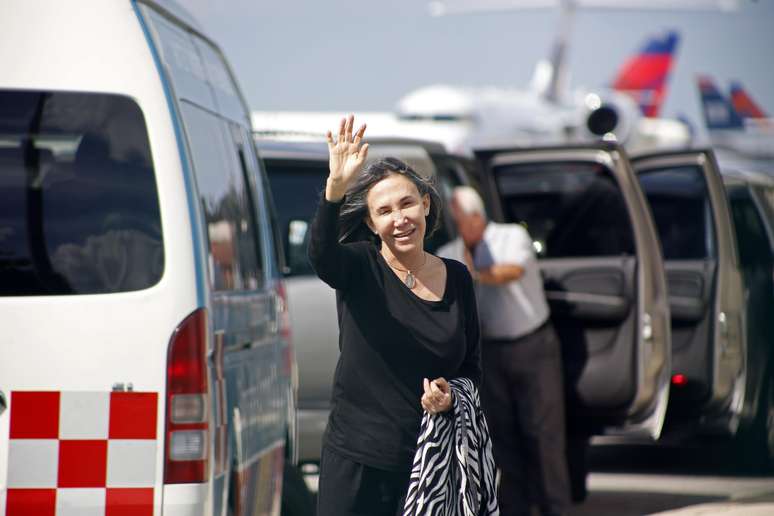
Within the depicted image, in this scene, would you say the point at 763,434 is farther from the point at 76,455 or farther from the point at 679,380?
the point at 76,455

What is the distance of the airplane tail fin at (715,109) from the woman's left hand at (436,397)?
80.0 meters

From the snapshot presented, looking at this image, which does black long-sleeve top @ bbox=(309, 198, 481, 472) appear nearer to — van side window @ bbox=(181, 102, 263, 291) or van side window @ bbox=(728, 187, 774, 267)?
van side window @ bbox=(181, 102, 263, 291)

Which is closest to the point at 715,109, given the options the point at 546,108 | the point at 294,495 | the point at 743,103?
the point at 743,103

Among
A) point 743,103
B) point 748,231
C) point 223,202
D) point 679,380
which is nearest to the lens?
point 223,202

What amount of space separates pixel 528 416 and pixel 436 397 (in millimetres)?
4161

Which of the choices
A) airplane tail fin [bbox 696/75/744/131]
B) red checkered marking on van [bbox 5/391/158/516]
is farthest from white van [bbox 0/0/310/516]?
airplane tail fin [bbox 696/75/744/131]

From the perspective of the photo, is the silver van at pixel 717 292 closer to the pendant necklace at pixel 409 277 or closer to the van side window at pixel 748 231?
the van side window at pixel 748 231

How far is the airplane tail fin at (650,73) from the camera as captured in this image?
256 ft

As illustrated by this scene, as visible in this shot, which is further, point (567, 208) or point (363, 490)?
point (567, 208)

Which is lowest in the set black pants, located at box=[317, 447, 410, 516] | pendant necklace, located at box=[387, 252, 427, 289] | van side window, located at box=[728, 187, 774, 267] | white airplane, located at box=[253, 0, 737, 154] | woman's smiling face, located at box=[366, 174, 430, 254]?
black pants, located at box=[317, 447, 410, 516]

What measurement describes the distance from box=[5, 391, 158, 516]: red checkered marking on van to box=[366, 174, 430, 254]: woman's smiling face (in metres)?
0.80

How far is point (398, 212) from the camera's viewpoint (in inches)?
142


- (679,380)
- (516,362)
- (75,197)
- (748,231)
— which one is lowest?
(679,380)

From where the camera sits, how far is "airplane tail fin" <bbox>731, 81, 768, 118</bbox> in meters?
78.3
